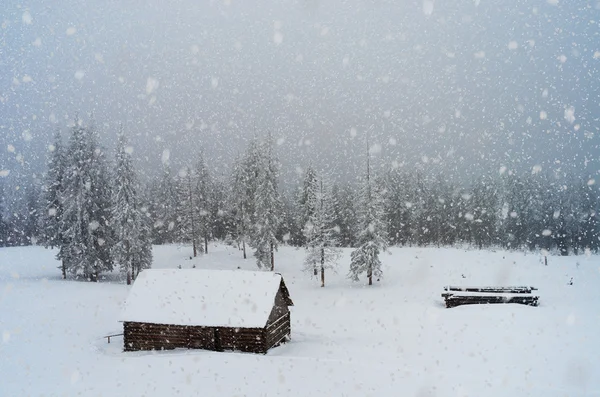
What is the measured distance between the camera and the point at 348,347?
2366cm

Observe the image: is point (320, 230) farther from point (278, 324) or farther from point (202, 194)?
point (202, 194)

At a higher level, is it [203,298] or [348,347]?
[203,298]

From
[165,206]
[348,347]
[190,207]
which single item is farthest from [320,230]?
[165,206]

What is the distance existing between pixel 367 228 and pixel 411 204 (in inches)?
1470

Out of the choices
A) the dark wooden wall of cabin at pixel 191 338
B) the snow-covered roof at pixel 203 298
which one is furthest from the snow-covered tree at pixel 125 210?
the dark wooden wall of cabin at pixel 191 338

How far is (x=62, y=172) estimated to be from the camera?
1629 inches

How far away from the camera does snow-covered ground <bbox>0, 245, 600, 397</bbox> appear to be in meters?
16.2

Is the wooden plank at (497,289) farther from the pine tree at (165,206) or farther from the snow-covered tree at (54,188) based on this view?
the pine tree at (165,206)

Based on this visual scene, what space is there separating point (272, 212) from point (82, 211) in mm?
18802

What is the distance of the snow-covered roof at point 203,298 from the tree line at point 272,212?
53.7ft

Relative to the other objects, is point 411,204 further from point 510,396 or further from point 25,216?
point 25,216

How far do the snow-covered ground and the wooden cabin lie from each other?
1189 millimetres

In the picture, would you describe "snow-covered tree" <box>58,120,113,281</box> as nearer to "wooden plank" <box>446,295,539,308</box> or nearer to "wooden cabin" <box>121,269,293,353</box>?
"wooden cabin" <box>121,269,293,353</box>

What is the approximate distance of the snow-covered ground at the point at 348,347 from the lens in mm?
16234
